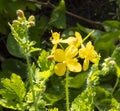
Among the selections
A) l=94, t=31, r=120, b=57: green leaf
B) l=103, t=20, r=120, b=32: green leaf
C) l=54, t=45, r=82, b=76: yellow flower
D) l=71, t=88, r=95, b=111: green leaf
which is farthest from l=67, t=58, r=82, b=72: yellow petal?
l=103, t=20, r=120, b=32: green leaf

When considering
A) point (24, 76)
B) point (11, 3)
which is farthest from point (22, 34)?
point (11, 3)

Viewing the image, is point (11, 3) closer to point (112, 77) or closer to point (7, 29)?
point (7, 29)

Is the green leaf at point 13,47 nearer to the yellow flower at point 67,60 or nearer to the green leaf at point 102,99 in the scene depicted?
the green leaf at point 102,99

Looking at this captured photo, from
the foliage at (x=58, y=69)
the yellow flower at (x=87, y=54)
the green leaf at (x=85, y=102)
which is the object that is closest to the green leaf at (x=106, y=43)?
the foliage at (x=58, y=69)

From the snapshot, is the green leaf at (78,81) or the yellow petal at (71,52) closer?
the yellow petal at (71,52)

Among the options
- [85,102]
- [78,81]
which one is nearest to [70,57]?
[85,102]

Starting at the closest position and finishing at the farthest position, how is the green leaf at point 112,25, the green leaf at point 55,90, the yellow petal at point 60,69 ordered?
the yellow petal at point 60,69, the green leaf at point 55,90, the green leaf at point 112,25

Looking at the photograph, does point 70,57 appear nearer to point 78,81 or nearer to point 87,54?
point 87,54

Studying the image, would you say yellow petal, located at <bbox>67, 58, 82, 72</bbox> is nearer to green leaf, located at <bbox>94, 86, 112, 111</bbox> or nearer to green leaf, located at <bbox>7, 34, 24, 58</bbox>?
green leaf, located at <bbox>94, 86, 112, 111</bbox>
